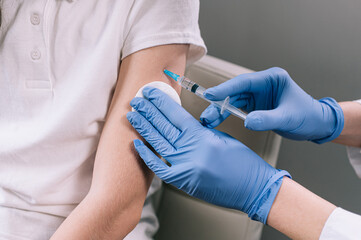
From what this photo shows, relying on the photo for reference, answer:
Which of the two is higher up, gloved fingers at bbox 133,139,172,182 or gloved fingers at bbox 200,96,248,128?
gloved fingers at bbox 200,96,248,128

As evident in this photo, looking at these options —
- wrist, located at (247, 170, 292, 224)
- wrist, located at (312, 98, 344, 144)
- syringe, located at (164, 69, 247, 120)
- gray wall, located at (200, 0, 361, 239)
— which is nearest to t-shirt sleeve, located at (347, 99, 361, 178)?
wrist, located at (312, 98, 344, 144)

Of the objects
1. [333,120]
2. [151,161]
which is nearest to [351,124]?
[333,120]

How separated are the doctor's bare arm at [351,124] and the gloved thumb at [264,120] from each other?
341 millimetres

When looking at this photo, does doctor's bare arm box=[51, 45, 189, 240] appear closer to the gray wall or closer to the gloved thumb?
the gloved thumb

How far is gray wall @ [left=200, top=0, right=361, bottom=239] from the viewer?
1495 mm

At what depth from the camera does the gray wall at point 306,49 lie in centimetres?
150

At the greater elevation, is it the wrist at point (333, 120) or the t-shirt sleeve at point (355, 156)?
the wrist at point (333, 120)

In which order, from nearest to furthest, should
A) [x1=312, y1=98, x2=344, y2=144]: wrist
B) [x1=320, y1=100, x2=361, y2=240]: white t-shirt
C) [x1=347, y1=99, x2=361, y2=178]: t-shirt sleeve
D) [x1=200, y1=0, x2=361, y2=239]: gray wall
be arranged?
[x1=320, y1=100, x2=361, y2=240]: white t-shirt → [x1=312, y1=98, x2=344, y2=144]: wrist → [x1=347, y1=99, x2=361, y2=178]: t-shirt sleeve → [x1=200, y1=0, x2=361, y2=239]: gray wall

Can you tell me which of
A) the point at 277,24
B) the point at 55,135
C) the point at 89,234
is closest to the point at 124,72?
the point at 55,135

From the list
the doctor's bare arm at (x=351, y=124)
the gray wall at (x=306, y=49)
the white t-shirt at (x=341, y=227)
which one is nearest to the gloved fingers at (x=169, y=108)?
the white t-shirt at (x=341, y=227)

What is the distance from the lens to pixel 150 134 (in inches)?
36.8

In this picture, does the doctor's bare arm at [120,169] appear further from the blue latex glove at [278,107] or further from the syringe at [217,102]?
the blue latex glove at [278,107]

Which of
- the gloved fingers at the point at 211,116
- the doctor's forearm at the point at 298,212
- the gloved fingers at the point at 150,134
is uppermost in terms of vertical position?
the gloved fingers at the point at 211,116

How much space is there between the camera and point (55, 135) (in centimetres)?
94
